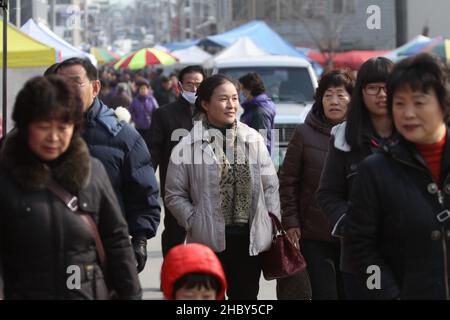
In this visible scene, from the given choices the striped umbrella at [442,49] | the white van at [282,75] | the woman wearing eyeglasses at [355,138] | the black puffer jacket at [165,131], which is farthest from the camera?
the striped umbrella at [442,49]

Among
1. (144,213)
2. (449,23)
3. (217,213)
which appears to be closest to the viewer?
(144,213)

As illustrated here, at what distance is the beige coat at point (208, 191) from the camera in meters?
6.45

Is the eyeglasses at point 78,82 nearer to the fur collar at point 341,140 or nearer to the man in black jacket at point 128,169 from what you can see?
the man in black jacket at point 128,169

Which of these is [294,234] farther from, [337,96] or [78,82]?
[78,82]

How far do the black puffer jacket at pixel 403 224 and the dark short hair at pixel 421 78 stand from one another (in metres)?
0.18

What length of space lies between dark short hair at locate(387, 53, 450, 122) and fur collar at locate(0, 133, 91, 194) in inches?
49.7

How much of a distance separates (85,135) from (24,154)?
1711mm

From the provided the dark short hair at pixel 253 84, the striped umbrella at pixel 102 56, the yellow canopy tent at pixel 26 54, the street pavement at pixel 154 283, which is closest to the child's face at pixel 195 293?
the street pavement at pixel 154 283

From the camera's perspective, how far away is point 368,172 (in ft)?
14.5

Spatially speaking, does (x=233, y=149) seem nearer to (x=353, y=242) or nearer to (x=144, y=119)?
(x=353, y=242)

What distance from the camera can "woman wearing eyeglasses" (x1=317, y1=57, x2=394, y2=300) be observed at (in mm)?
5352

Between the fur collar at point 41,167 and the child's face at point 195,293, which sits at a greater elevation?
the fur collar at point 41,167
